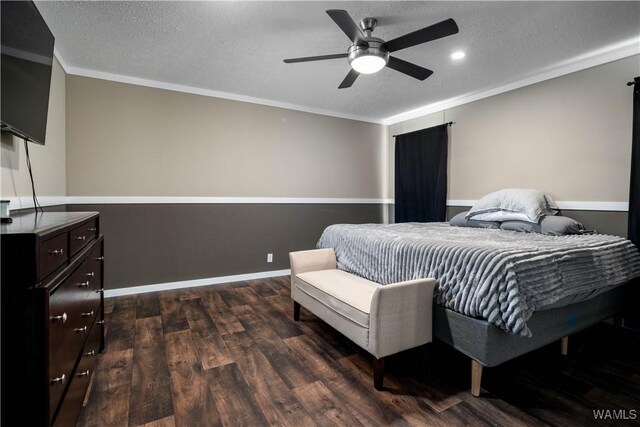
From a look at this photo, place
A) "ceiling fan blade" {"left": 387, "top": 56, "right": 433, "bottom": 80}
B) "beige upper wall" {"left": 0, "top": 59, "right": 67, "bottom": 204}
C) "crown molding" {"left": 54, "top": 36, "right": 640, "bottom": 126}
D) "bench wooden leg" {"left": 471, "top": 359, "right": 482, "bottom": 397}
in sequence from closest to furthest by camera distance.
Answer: "bench wooden leg" {"left": 471, "top": 359, "right": 482, "bottom": 397}
"beige upper wall" {"left": 0, "top": 59, "right": 67, "bottom": 204}
"ceiling fan blade" {"left": 387, "top": 56, "right": 433, "bottom": 80}
"crown molding" {"left": 54, "top": 36, "right": 640, "bottom": 126}

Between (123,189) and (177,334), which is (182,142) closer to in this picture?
(123,189)

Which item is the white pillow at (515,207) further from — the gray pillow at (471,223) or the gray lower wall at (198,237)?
the gray lower wall at (198,237)

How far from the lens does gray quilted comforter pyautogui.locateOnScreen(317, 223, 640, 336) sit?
1.50 meters

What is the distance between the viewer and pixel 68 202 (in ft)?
9.75

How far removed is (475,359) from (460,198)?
2682mm

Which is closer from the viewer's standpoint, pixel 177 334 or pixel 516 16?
pixel 516 16

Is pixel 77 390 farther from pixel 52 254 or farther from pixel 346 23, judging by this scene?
pixel 346 23

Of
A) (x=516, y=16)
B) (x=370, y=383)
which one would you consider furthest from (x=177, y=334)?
(x=516, y=16)

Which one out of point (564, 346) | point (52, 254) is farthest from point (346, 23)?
point (564, 346)

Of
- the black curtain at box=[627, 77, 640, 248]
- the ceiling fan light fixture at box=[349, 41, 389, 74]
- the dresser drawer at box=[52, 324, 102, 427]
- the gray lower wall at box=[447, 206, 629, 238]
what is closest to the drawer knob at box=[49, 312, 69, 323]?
the dresser drawer at box=[52, 324, 102, 427]

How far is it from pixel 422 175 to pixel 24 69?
4105mm

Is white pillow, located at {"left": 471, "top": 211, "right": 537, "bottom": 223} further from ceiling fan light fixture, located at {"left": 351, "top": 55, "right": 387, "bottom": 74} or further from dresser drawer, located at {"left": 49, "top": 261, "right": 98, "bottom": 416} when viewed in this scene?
dresser drawer, located at {"left": 49, "top": 261, "right": 98, "bottom": 416}

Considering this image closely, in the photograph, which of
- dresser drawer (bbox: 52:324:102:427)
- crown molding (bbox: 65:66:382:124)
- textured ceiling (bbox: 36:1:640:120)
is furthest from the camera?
crown molding (bbox: 65:66:382:124)

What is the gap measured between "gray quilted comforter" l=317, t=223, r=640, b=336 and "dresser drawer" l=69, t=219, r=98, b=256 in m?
1.81
